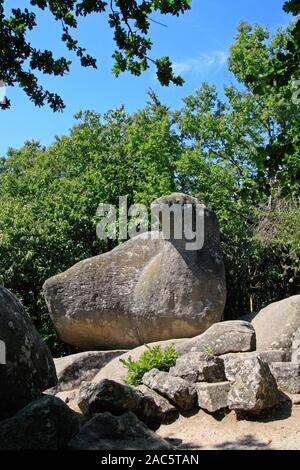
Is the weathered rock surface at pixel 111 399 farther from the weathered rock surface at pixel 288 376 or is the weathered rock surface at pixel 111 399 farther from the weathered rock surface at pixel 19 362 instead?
→ the weathered rock surface at pixel 288 376

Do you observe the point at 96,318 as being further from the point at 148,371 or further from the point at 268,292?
the point at 268,292

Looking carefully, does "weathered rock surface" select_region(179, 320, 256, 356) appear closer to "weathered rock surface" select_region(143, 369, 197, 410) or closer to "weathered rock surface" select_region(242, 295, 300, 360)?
"weathered rock surface" select_region(242, 295, 300, 360)

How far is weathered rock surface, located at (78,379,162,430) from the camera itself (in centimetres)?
721

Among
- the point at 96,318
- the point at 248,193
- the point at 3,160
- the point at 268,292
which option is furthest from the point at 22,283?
the point at 3,160

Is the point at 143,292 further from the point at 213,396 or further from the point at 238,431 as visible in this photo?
the point at 238,431

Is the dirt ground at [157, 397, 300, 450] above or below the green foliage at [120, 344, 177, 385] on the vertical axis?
below

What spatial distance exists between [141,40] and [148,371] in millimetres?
6132

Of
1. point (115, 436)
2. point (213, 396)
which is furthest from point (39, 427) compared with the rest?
point (213, 396)

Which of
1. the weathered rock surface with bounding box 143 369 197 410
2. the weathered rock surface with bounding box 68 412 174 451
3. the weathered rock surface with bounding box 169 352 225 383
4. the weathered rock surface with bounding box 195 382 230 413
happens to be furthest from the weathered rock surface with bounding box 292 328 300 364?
the weathered rock surface with bounding box 68 412 174 451

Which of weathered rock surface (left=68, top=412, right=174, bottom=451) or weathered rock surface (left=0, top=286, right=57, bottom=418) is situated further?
weathered rock surface (left=0, top=286, right=57, bottom=418)

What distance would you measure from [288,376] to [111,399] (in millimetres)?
3437

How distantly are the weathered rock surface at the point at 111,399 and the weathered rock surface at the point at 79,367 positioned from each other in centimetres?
397

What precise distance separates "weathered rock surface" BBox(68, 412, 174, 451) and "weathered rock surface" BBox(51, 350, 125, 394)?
570cm

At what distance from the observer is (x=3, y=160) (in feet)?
109
